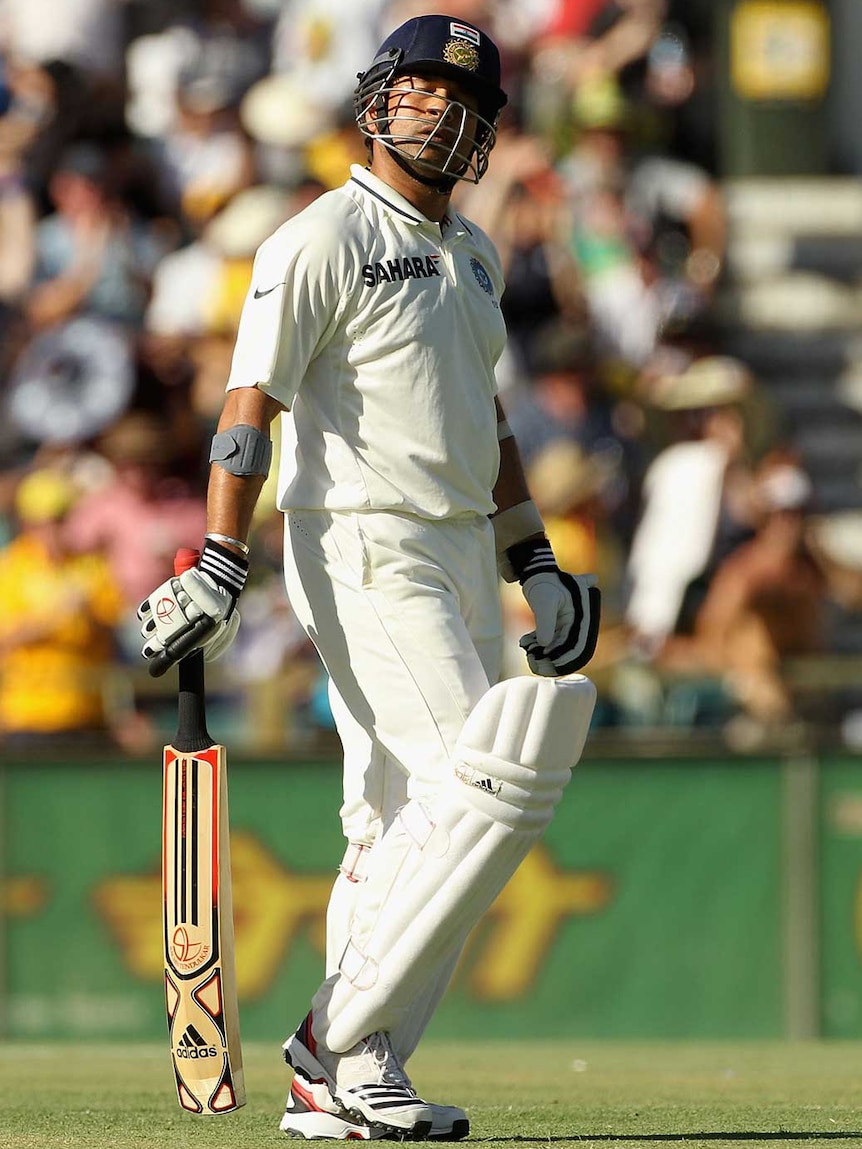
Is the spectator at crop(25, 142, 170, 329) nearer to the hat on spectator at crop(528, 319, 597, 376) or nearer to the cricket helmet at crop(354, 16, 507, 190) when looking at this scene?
the hat on spectator at crop(528, 319, 597, 376)

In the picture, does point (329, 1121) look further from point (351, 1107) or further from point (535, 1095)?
point (535, 1095)

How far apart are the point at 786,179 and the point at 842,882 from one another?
5575 mm

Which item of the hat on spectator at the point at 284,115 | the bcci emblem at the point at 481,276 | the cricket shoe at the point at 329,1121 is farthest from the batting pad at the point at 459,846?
the hat on spectator at the point at 284,115

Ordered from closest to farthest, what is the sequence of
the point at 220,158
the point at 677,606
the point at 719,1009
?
1. the point at 719,1009
2. the point at 677,606
3. the point at 220,158

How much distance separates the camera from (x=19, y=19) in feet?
38.5

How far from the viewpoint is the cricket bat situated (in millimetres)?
4402

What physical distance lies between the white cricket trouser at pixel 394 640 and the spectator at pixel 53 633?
14.4ft

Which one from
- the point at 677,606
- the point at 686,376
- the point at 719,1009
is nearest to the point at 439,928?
the point at 719,1009

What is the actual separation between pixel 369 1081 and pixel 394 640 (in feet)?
2.77

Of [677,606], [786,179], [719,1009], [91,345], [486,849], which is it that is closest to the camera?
[486,849]

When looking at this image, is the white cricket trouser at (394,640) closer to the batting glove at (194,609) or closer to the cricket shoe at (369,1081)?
the cricket shoe at (369,1081)

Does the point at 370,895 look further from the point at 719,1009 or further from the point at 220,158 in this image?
the point at 220,158

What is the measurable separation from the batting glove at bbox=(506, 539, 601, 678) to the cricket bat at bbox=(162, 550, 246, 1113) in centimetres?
69

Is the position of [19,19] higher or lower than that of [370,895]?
higher
